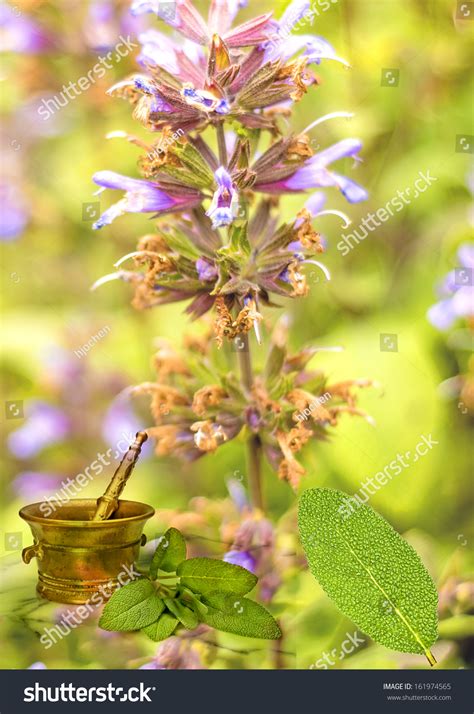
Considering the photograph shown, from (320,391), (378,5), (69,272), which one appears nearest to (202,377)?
(320,391)

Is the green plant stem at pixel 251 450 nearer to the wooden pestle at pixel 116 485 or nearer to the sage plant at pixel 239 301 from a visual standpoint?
the sage plant at pixel 239 301

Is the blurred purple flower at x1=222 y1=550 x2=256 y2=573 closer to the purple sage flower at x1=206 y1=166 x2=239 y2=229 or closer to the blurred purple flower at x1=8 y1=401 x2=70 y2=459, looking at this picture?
the blurred purple flower at x1=8 y1=401 x2=70 y2=459

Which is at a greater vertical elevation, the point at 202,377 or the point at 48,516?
the point at 202,377

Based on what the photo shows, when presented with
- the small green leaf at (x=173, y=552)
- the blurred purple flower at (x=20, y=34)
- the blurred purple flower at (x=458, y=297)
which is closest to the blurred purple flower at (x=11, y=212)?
the blurred purple flower at (x=20, y=34)

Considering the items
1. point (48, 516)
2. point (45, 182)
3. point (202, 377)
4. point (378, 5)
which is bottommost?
point (48, 516)

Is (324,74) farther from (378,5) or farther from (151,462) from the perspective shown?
(151,462)

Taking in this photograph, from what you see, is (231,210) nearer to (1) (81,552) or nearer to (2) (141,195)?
(2) (141,195)

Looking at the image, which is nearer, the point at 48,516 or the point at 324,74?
the point at 48,516
